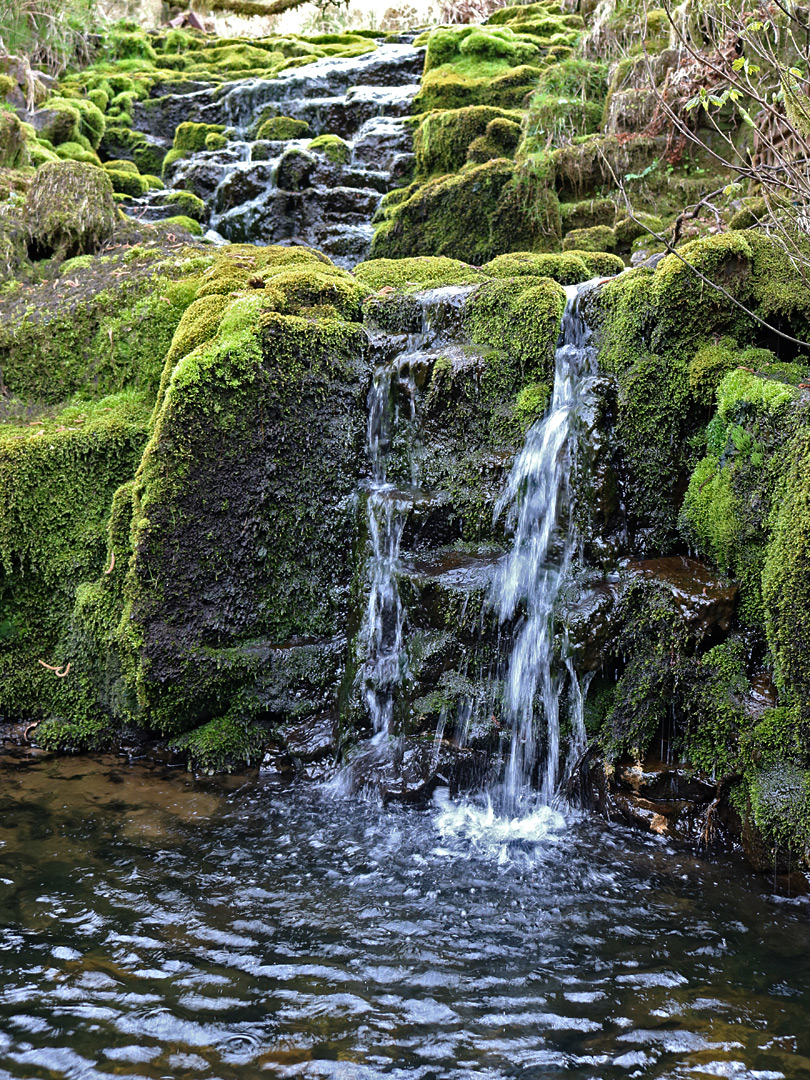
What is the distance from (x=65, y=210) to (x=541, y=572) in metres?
6.33

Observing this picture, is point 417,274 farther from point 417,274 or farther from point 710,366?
point 710,366

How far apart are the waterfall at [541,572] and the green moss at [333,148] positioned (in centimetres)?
780

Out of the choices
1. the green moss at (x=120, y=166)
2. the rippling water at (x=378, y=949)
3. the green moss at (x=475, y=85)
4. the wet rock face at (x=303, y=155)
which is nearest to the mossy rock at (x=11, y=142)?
the wet rock face at (x=303, y=155)

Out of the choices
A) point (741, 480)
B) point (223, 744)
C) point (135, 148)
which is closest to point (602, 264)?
point (741, 480)

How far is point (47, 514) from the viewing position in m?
5.59

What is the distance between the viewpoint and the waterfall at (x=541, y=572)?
15.0 ft

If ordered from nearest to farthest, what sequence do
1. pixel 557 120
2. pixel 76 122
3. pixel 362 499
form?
1. pixel 362 499
2. pixel 557 120
3. pixel 76 122

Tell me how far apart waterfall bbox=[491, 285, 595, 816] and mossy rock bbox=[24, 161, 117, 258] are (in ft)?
17.3

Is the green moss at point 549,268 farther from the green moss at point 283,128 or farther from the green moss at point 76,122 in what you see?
the green moss at point 76,122

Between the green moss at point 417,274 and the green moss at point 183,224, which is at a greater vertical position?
the green moss at point 183,224

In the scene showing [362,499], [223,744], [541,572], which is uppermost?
[362,499]

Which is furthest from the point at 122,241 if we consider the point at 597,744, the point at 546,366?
the point at 597,744

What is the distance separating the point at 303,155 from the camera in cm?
1135

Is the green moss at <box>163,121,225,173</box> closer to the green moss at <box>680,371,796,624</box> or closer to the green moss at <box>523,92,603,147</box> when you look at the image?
the green moss at <box>523,92,603,147</box>
